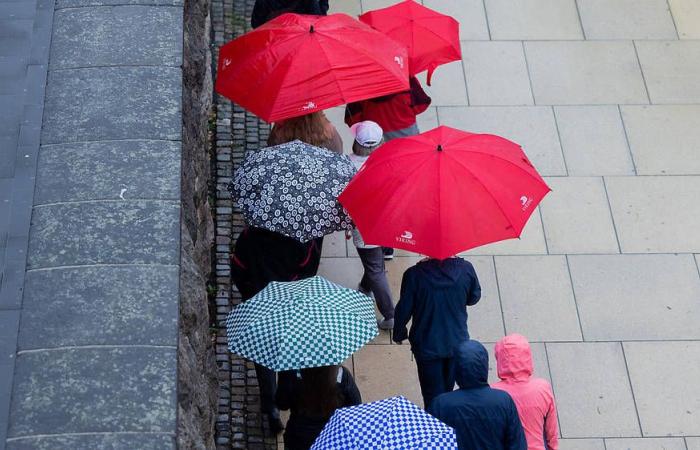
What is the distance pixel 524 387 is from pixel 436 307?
860 mm

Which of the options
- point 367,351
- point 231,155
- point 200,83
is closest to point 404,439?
point 367,351

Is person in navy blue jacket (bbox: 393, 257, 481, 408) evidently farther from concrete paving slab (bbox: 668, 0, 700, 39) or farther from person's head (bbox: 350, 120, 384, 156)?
concrete paving slab (bbox: 668, 0, 700, 39)

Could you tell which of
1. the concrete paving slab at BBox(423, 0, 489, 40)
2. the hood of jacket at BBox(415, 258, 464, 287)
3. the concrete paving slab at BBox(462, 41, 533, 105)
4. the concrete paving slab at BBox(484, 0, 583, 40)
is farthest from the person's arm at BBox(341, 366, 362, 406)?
the concrete paving slab at BBox(484, 0, 583, 40)

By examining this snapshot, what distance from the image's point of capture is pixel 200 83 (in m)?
7.51

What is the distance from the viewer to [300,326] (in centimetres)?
561

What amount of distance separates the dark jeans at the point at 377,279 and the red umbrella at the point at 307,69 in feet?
3.72

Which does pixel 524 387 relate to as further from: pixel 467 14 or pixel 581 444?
pixel 467 14

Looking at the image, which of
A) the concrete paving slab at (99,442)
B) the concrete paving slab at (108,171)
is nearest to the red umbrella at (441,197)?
the concrete paving slab at (108,171)

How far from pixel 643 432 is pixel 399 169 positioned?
2.71 m

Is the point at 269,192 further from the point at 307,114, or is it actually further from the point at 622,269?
the point at 622,269

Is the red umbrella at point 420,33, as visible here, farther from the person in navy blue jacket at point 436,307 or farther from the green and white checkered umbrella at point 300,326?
the green and white checkered umbrella at point 300,326

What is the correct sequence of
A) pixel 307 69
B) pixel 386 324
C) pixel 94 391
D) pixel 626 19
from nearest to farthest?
pixel 94 391
pixel 307 69
pixel 386 324
pixel 626 19

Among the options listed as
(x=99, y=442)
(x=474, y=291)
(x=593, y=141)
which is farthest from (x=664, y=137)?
(x=99, y=442)

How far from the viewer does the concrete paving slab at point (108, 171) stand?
5.70 metres
